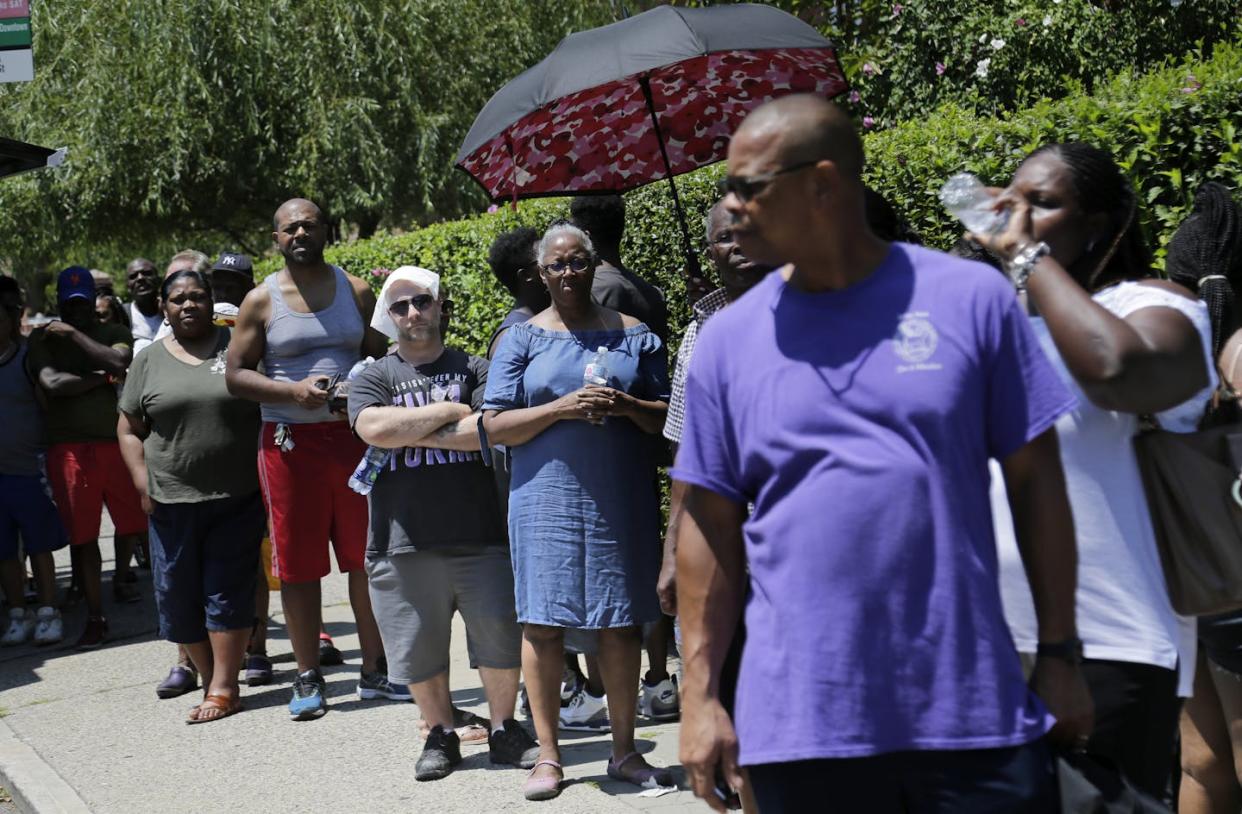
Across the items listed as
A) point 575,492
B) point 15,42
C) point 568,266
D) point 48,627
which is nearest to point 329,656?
point 48,627

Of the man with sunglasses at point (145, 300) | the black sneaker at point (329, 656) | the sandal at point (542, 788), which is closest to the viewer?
the sandal at point (542, 788)

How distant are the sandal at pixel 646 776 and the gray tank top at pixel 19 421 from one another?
5259 mm

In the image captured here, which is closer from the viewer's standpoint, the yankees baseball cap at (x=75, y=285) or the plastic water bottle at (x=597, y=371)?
the plastic water bottle at (x=597, y=371)

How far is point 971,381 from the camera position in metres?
2.53

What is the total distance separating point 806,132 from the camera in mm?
2582

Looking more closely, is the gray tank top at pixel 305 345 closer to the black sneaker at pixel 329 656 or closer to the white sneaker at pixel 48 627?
the black sneaker at pixel 329 656

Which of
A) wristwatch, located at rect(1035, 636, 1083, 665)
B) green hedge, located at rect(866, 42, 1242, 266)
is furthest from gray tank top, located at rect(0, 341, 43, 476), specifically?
wristwatch, located at rect(1035, 636, 1083, 665)

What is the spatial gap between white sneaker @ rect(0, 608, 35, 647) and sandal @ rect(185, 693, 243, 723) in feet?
8.68

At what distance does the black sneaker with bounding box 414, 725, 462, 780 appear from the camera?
5826 millimetres

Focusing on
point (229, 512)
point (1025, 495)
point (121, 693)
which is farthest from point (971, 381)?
point (121, 693)

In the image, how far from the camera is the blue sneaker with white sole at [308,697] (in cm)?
696

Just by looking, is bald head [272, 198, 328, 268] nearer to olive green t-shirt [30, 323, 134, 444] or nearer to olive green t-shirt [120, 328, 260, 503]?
olive green t-shirt [120, 328, 260, 503]

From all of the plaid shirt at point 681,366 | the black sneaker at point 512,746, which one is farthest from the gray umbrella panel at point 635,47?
the black sneaker at point 512,746

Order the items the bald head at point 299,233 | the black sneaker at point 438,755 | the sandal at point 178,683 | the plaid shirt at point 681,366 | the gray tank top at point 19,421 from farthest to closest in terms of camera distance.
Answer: the gray tank top at point 19,421, the sandal at point 178,683, the bald head at point 299,233, the black sneaker at point 438,755, the plaid shirt at point 681,366
